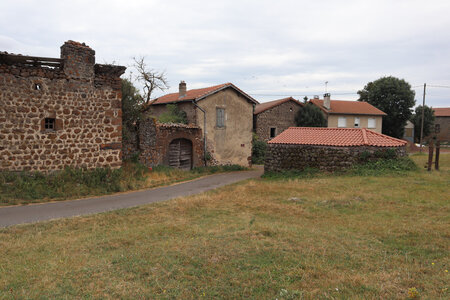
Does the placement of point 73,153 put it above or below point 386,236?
above

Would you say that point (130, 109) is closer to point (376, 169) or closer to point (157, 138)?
point (157, 138)

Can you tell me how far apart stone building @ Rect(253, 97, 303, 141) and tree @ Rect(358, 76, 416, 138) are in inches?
557

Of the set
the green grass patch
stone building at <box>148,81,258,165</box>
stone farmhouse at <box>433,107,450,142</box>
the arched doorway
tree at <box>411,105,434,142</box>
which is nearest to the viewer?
the green grass patch

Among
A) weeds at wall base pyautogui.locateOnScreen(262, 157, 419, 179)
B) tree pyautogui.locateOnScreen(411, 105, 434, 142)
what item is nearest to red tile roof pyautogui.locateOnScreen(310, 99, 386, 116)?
tree pyautogui.locateOnScreen(411, 105, 434, 142)

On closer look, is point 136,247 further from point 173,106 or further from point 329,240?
point 173,106

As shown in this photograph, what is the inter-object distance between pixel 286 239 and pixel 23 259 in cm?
463

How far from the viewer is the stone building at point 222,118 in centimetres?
2038

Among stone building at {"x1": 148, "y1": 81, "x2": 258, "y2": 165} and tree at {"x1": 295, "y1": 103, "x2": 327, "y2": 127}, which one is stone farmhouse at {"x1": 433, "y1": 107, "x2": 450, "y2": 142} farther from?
stone building at {"x1": 148, "y1": 81, "x2": 258, "y2": 165}

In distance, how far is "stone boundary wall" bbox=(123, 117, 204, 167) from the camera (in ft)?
52.9

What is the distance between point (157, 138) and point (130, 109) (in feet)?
7.33

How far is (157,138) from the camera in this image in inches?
670

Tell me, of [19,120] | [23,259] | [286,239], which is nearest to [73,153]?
[19,120]

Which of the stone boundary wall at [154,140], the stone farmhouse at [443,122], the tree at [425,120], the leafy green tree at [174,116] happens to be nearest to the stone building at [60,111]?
the stone boundary wall at [154,140]

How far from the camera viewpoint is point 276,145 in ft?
57.9
